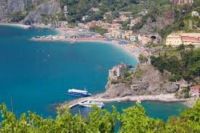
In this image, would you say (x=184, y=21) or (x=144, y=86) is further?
(x=184, y=21)

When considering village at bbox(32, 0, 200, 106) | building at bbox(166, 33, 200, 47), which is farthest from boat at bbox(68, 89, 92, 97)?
building at bbox(166, 33, 200, 47)

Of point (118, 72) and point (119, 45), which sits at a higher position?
point (118, 72)

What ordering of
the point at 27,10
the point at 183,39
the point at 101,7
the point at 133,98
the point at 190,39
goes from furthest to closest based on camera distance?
the point at 27,10 < the point at 101,7 < the point at 183,39 < the point at 190,39 < the point at 133,98

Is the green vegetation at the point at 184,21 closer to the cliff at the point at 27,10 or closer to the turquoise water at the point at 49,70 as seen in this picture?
the turquoise water at the point at 49,70

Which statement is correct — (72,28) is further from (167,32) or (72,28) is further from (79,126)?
(79,126)

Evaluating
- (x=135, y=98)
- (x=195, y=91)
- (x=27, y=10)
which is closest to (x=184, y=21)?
(x=195, y=91)

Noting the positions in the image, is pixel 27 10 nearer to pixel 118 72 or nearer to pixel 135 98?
pixel 118 72

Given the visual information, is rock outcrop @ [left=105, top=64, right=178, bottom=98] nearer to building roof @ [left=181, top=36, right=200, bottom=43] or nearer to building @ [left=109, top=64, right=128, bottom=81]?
building @ [left=109, top=64, right=128, bottom=81]
